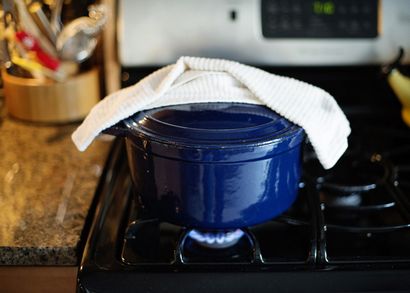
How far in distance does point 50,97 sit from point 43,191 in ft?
0.76

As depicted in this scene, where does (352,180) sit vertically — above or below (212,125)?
below

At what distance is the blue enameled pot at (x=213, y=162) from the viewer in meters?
0.57

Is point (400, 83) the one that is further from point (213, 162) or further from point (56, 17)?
point (56, 17)

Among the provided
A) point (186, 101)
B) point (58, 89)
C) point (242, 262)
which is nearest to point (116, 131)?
point (186, 101)

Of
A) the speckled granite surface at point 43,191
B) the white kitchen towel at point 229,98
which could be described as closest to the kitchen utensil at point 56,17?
the speckled granite surface at point 43,191

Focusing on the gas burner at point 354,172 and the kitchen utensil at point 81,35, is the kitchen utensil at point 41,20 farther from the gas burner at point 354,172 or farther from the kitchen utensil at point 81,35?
the gas burner at point 354,172

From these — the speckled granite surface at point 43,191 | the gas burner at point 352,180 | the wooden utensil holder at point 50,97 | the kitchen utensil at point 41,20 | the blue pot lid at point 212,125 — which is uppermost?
the kitchen utensil at point 41,20

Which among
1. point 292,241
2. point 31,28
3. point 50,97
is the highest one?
point 31,28

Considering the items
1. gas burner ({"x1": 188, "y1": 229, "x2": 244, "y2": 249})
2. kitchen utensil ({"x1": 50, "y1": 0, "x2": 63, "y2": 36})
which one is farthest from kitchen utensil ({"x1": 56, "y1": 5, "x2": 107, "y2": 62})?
gas burner ({"x1": 188, "y1": 229, "x2": 244, "y2": 249})

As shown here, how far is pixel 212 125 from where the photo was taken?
594 millimetres

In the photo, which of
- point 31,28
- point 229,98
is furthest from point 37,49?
point 229,98

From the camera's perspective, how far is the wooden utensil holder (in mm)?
914

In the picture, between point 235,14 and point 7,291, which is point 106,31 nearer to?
point 235,14

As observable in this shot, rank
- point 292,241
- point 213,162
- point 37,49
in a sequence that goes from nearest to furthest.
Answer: point 213,162, point 292,241, point 37,49
